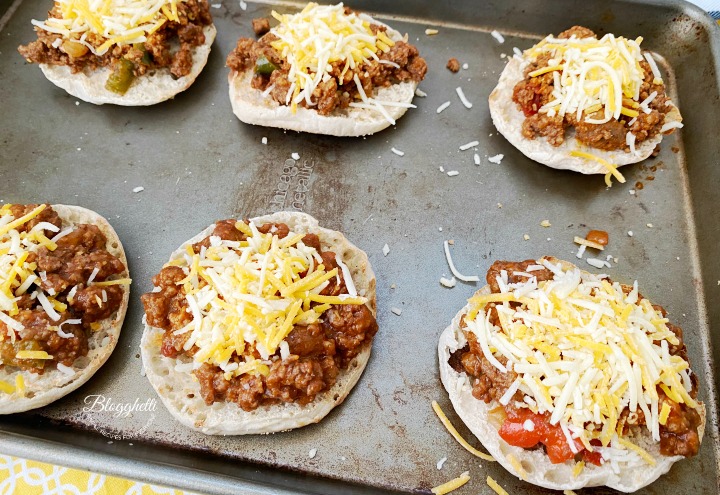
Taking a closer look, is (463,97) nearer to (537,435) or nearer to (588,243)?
(588,243)

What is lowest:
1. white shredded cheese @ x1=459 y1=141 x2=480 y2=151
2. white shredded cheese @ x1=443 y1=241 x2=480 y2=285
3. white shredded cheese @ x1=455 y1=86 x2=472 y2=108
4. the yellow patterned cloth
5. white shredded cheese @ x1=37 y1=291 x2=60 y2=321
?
the yellow patterned cloth

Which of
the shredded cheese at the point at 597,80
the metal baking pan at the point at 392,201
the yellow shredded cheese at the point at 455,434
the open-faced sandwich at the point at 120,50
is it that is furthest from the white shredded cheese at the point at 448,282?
the open-faced sandwich at the point at 120,50

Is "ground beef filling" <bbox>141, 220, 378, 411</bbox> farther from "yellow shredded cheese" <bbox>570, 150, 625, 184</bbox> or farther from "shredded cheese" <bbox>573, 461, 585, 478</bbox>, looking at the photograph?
"yellow shredded cheese" <bbox>570, 150, 625, 184</bbox>

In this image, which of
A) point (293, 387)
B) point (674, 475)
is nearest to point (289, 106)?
point (293, 387)

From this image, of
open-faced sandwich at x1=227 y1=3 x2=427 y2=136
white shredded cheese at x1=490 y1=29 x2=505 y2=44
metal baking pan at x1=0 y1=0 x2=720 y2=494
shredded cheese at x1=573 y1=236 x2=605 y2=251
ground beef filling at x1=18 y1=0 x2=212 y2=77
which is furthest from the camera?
white shredded cheese at x1=490 y1=29 x2=505 y2=44

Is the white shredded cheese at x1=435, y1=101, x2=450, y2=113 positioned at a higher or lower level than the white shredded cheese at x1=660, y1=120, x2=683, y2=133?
lower

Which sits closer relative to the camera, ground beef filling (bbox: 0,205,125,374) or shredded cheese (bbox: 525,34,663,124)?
ground beef filling (bbox: 0,205,125,374)

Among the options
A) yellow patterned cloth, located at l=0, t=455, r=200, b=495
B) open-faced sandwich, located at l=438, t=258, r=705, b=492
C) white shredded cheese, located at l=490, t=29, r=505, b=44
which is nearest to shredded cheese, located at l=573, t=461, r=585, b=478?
open-faced sandwich, located at l=438, t=258, r=705, b=492
